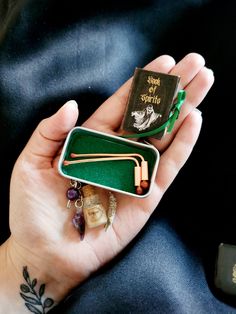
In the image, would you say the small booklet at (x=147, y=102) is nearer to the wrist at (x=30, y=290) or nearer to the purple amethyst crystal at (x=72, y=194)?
the purple amethyst crystal at (x=72, y=194)

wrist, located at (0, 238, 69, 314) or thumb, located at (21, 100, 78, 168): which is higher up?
thumb, located at (21, 100, 78, 168)

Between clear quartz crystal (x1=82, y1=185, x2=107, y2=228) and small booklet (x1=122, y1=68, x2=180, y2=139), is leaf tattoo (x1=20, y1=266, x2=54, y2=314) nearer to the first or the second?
clear quartz crystal (x1=82, y1=185, x2=107, y2=228)

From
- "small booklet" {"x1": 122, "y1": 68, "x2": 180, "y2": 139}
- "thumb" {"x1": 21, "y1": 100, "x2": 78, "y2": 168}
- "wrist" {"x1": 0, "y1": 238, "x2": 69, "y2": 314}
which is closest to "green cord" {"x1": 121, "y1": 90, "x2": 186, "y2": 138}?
"small booklet" {"x1": 122, "y1": 68, "x2": 180, "y2": 139}

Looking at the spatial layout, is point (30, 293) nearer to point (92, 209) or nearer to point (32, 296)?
point (32, 296)

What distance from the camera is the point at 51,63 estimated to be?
120cm

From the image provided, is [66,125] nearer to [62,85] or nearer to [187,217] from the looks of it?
[62,85]

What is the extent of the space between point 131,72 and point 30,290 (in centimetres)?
72

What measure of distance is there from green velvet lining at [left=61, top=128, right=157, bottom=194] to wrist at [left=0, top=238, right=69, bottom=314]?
0.27 meters

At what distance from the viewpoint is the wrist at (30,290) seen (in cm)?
111

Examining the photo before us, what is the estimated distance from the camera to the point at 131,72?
1302 millimetres

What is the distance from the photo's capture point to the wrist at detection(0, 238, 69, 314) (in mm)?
1109

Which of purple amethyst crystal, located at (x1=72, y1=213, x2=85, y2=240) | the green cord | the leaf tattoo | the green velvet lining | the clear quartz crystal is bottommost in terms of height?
the leaf tattoo

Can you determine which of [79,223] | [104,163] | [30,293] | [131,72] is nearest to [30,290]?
[30,293]

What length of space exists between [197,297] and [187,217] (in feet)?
0.78
